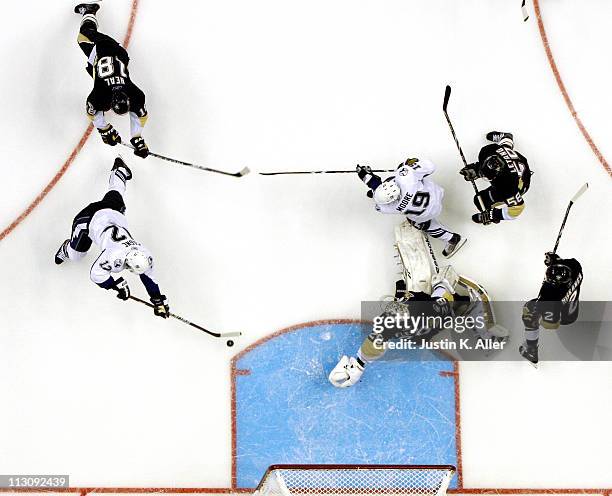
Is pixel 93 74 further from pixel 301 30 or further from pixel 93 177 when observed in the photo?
pixel 301 30

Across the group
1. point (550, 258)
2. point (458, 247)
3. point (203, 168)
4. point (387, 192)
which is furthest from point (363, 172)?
point (550, 258)

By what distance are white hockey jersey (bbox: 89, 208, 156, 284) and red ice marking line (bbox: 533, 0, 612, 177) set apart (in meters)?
3.27

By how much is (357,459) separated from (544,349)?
158 cm

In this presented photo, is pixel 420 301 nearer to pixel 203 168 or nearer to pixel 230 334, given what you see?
pixel 230 334

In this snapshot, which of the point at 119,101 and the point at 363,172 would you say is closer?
the point at 119,101

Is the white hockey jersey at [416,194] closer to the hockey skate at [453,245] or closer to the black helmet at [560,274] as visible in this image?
the hockey skate at [453,245]

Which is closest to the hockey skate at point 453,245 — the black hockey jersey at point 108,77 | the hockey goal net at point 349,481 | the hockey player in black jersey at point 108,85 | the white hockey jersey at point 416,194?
the white hockey jersey at point 416,194

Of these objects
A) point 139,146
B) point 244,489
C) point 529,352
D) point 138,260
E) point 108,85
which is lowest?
point 244,489

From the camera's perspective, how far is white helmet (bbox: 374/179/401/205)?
5.75 m

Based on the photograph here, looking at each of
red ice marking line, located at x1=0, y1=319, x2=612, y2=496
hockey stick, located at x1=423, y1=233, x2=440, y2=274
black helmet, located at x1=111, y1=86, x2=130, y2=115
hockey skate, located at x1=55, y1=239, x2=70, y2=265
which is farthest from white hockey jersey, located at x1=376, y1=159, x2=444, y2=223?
hockey skate, located at x1=55, y1=239, x2=70, y2=265

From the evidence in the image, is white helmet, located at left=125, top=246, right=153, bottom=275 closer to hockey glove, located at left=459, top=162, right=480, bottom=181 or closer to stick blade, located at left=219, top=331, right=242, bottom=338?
stick blade, located at left=219, top=331, right=242, bottom=338

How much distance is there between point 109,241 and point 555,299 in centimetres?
299

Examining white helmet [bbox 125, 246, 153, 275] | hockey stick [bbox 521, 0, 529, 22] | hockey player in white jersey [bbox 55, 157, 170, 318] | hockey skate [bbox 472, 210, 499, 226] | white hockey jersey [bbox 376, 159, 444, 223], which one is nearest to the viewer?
white helmet [bbox 125, 246, 153, 275]

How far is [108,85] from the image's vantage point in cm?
593
